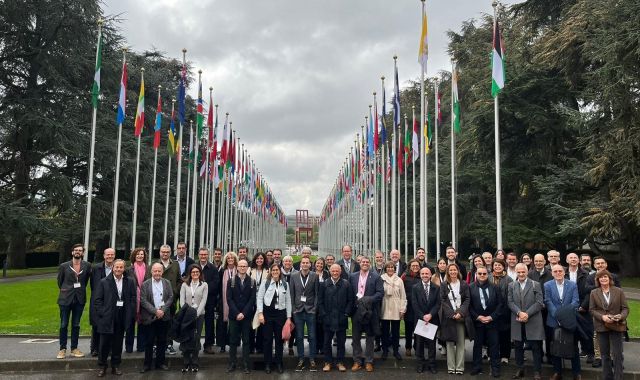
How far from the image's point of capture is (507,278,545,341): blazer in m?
8.05

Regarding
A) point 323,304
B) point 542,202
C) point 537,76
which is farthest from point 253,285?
point 537,76

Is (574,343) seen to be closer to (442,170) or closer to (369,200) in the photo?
(369,200)

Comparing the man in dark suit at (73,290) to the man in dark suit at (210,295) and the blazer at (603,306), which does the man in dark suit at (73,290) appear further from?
the blazer at (603,306)

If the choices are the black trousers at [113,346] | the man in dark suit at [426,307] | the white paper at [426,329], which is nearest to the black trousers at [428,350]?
the man in dark suit at [426,307]

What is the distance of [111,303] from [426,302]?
203 inches

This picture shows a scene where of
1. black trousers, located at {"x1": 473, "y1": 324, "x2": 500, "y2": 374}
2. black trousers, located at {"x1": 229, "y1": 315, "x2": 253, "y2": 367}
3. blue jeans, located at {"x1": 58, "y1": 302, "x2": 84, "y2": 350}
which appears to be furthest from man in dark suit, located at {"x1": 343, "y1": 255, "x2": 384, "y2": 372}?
blue jeans, located at {"x1": 58, "y1": 302, "x2": 84, "y2": 350}

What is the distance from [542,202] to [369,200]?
9.43 metres

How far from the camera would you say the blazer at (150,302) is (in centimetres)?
828

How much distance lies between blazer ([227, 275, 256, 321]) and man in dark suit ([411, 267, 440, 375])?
9.02ft

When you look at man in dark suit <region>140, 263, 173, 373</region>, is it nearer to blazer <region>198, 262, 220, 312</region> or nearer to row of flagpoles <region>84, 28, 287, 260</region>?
blazer <region>198, 262, 220, 312</region>

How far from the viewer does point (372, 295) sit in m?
8.74

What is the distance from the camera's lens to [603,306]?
7578 mm

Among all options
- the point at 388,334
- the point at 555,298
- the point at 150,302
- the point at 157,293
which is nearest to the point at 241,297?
the point at 157,293

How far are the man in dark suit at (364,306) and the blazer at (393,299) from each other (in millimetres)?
258
